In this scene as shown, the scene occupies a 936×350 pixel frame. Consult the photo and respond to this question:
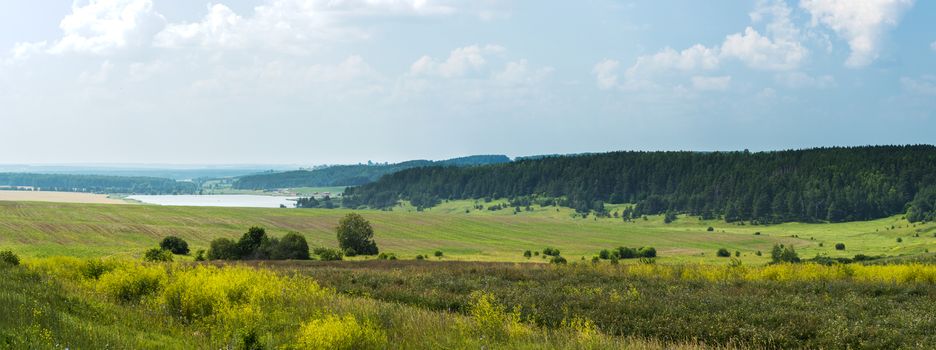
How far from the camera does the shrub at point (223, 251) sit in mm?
75150

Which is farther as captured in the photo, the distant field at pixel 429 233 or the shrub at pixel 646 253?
the distant field at pixel 429 233

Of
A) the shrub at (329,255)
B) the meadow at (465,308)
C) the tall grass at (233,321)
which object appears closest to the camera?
the tall grass at (233,321)

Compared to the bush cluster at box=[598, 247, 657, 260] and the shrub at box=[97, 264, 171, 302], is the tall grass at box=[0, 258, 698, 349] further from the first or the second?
the bush cluster at box=[598, 247, 657, 260]

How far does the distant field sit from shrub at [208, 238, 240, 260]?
70.4ft

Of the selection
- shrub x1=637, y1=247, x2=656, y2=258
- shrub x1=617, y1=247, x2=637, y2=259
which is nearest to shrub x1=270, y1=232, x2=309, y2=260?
shrub x1=617, y1=247, x2=637, y2=259

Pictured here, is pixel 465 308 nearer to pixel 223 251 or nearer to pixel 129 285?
pixel 129 285

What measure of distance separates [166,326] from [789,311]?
23.0 m

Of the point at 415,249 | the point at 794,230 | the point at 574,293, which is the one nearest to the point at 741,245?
the point at 794,230

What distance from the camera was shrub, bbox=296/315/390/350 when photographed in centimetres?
1702

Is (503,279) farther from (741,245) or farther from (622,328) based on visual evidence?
(741,245)

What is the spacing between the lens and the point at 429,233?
508ft

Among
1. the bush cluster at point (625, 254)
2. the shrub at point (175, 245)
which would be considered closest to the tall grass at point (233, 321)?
the shrub at point (175, 245)

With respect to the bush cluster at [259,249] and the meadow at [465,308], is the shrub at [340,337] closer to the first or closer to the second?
the meadow at [465,308]

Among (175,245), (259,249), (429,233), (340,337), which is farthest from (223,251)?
(429,233)
